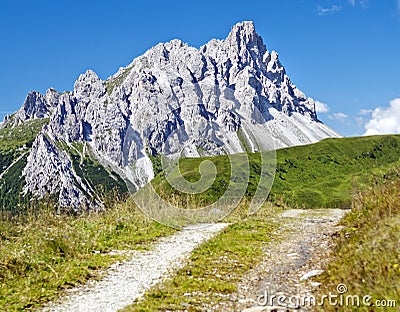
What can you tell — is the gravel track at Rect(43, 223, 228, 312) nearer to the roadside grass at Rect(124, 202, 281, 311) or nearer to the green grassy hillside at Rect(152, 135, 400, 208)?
the roadside grass at Rect(124, 202, 281, 311)

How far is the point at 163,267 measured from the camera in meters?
10.9

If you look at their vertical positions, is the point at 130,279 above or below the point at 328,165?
below

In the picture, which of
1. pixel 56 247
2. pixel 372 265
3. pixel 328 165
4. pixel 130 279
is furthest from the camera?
pixel 328 165

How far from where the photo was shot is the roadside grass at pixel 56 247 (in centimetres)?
890

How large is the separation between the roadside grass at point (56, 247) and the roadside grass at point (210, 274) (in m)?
2.19

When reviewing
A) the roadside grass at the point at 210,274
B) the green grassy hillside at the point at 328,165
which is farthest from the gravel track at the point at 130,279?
the green grassy hillside at the point at 328,165

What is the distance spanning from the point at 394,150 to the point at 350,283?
177 metres

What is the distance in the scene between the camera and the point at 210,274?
386 inches

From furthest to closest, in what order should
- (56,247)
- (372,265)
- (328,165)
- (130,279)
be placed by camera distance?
(328,165) < (56,247) < (130,279) < (372,265)

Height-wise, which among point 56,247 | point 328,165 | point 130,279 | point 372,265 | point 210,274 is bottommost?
point 130,279

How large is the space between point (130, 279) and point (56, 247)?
3.43 metres

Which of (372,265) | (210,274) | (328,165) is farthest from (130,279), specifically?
(328,165)

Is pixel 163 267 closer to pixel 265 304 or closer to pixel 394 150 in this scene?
pixel 265 304

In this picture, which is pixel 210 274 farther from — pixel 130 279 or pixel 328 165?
pixel 328 165
